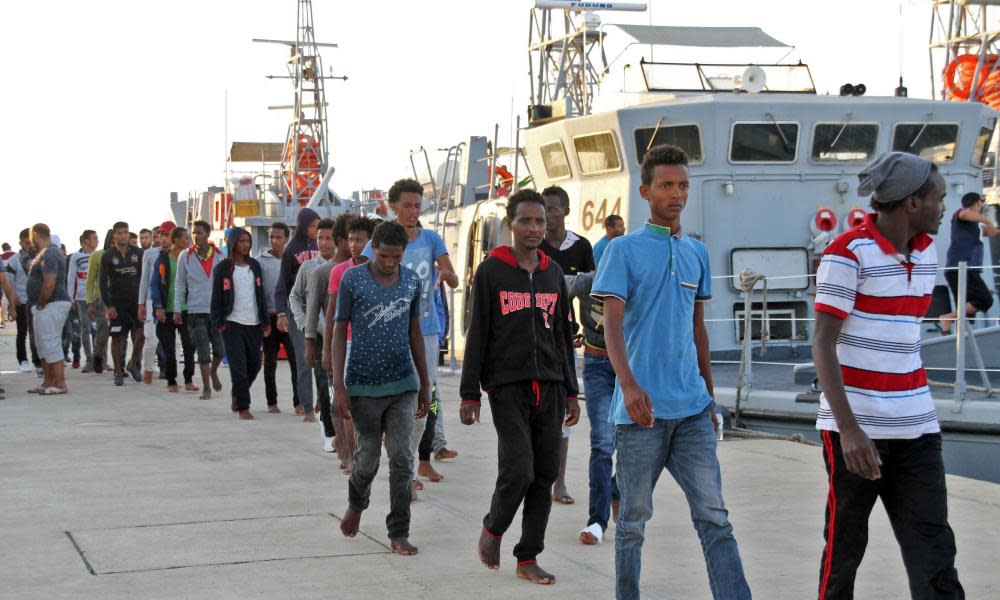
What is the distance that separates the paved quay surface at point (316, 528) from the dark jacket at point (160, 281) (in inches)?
154

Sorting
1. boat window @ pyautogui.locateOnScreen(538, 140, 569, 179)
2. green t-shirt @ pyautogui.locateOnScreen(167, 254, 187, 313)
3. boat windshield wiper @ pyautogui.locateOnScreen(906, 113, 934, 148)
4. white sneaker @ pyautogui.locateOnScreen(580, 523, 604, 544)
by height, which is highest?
boat windshield wiper @ pyautogui.locateOnScreen(906, 113, 934, 148)

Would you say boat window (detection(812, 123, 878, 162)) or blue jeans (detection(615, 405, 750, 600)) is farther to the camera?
boat window (detection(812, 123, 878, 162))

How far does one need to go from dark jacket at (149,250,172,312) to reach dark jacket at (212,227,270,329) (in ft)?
8.23

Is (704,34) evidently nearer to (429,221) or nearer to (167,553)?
(429,221)

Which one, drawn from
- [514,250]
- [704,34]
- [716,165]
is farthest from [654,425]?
[704,34]

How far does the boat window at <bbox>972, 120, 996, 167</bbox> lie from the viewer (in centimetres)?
1336

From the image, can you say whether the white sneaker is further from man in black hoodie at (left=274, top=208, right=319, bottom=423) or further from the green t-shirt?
the green t-shirt

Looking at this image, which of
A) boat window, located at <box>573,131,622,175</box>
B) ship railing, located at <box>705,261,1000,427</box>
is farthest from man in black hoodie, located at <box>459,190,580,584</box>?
boat window, located at <box>573,131,622,175</box>

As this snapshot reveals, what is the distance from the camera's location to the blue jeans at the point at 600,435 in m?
6.18

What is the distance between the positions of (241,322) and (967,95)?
105ft

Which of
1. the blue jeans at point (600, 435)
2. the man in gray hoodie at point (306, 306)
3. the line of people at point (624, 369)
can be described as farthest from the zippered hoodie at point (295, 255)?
the blue jeans at point (600, 435)

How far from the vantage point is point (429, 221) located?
1853cm

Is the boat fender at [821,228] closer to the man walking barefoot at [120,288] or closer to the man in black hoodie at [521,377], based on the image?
the man in black hoodie at [521,377]

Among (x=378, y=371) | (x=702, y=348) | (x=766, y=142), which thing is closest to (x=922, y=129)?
(x=766, y=142)
